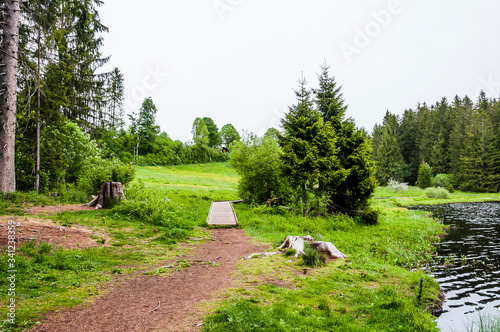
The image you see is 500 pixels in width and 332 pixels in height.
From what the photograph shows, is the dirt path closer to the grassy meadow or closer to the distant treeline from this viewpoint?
the grassy meadow

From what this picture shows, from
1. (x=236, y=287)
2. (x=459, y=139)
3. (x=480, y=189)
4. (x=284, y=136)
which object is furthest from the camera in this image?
(x=459, y=139)

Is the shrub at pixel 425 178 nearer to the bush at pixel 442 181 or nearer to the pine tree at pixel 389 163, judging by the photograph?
the bush at pixel 442 181

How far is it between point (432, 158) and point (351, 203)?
60.4 m

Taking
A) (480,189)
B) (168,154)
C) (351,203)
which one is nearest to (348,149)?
(351,203)

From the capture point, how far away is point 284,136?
1830 cm

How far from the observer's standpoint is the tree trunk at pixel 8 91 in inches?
431

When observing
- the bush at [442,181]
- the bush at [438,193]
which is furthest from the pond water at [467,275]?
the bush at [442,181]

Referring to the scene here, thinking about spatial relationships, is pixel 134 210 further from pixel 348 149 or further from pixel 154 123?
pixel 154 123

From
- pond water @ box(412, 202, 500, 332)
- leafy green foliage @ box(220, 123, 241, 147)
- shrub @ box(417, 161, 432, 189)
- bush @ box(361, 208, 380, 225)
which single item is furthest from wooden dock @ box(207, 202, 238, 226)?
leafy green foliage @ box(220, 123, 241, 147)

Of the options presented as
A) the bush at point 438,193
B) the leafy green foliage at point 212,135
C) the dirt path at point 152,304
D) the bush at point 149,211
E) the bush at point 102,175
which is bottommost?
the bush at point 438,193

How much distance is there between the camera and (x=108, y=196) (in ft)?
44.0

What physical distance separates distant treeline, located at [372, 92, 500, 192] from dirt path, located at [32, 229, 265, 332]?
64.1m

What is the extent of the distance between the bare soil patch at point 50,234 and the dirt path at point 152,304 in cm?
294

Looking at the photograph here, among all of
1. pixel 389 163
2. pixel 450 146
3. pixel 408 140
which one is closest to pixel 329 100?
pixel 389 163
